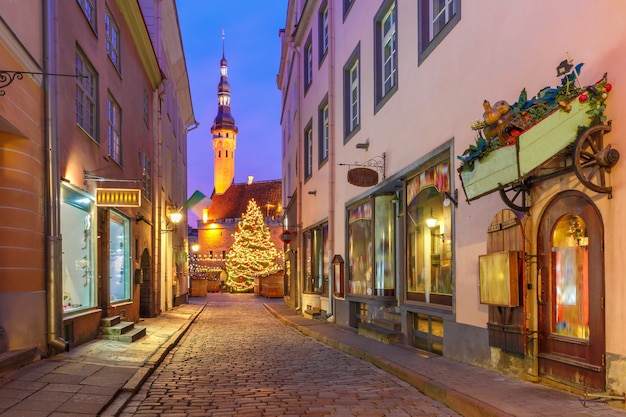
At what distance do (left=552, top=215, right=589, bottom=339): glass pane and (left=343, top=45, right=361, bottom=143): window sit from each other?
9.04 metres

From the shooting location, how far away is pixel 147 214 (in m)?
19.5

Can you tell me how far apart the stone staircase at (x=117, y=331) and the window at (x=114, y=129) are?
421 cm

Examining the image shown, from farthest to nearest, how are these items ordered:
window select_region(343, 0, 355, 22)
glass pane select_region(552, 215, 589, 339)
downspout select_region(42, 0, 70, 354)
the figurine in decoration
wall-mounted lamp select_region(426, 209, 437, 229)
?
window select_region(343, 0, 355, 22) < wall-mounted lamp select_region(426, 209, 437, 229) < downspout select_region(42, 0, 70, 354) < the figurine in decoration < glass pane select_region(552, 215, 589, 339)

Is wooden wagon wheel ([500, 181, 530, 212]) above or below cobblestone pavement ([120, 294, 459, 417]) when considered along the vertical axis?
above

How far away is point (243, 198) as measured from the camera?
73.6 m

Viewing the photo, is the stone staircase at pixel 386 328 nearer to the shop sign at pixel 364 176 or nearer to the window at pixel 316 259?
the shop sign at pixel 364 176

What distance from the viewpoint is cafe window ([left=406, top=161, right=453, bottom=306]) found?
969 centimetres

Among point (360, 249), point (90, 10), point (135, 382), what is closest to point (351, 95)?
point (360, 249)

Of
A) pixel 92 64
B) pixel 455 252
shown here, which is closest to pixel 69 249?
pixel 92 64

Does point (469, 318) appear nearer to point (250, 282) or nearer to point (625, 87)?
point (625, 87)

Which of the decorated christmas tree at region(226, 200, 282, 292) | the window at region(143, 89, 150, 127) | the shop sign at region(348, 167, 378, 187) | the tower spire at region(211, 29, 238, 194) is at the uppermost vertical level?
the tower spire at region(211, 29, 238, 194)

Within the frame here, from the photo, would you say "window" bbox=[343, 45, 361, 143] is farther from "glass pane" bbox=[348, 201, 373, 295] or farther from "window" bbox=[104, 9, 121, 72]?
"window" bbox=[104, 9, 121, 72]

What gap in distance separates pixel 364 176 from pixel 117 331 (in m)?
6.33

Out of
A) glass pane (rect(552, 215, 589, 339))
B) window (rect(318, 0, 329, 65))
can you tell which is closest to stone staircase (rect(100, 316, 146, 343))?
glass pane (rect(552, 215, 589, 339))
